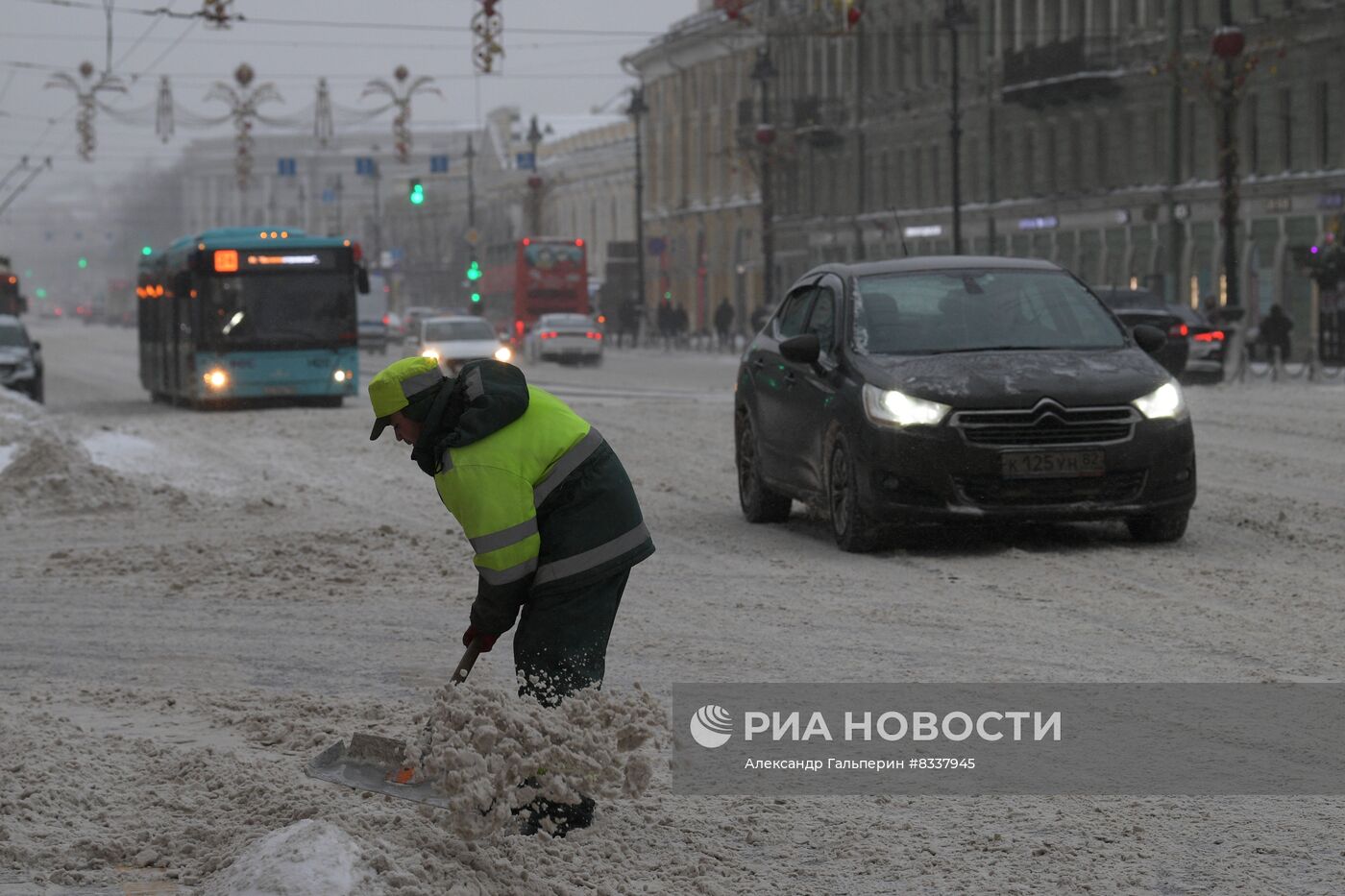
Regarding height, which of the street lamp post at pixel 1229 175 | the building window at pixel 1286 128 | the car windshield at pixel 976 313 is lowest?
the car windshield at pixel 976 313

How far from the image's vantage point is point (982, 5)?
211 ft

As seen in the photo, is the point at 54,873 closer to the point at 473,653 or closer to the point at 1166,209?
the point at 473,653

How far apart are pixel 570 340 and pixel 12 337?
21.7m

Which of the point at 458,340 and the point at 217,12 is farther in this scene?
the point at 458,340

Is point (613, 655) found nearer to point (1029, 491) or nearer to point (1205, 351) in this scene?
point (1029, 491)

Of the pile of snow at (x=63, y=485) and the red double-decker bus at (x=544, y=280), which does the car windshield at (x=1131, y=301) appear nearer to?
the pile of snow at (x=63, y=485)

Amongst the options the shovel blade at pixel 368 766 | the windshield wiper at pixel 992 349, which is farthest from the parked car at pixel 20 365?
the shovel blade at pixel 368 766

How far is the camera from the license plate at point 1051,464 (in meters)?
12.1

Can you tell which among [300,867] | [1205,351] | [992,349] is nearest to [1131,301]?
[1205,351]

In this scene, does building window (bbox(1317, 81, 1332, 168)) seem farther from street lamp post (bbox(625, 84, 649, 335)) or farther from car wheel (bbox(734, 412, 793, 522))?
car wheel (bbox(734, 412, 793, 522))

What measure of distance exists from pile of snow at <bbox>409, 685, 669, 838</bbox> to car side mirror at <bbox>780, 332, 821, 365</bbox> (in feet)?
23.7

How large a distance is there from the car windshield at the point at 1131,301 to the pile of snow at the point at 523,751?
97.0ft

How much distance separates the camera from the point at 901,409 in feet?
40.2

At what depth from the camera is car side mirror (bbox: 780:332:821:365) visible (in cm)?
1329
